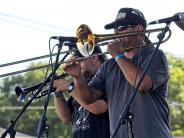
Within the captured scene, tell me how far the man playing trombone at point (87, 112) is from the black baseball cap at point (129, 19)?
35 centimetres

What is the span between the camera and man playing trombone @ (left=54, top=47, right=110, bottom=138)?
180 inches

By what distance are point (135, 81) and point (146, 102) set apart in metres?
0.21

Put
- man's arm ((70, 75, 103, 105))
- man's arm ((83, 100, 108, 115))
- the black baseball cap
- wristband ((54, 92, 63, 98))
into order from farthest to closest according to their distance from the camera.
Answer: wristband ((54, 92, 63, 98)), man's arm ((83, 100, 108, 115)), man's arm ((70, 75, 103, 105)), the black baseball cap

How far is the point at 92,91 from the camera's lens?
4438 mm

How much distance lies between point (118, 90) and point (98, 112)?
0.55 meters

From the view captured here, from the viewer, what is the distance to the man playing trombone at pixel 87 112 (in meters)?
4.56

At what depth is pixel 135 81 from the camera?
12.7 ft

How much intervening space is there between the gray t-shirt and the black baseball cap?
231mm

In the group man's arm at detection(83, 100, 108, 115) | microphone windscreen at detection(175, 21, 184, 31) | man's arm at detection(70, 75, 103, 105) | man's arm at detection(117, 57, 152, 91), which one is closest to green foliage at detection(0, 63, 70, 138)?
man's arm at detection(83, 100, 108, 115)

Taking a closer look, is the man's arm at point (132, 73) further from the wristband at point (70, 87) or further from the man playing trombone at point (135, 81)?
the wristband at point (70, 87)

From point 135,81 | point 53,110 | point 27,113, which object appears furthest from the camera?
point 27,113

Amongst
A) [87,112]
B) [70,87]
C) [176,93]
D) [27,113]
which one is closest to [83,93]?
[70,87]

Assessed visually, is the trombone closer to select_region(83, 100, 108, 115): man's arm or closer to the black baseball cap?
the black baseball cap

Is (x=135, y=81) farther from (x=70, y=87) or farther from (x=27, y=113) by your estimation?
(x=27, y=113)
